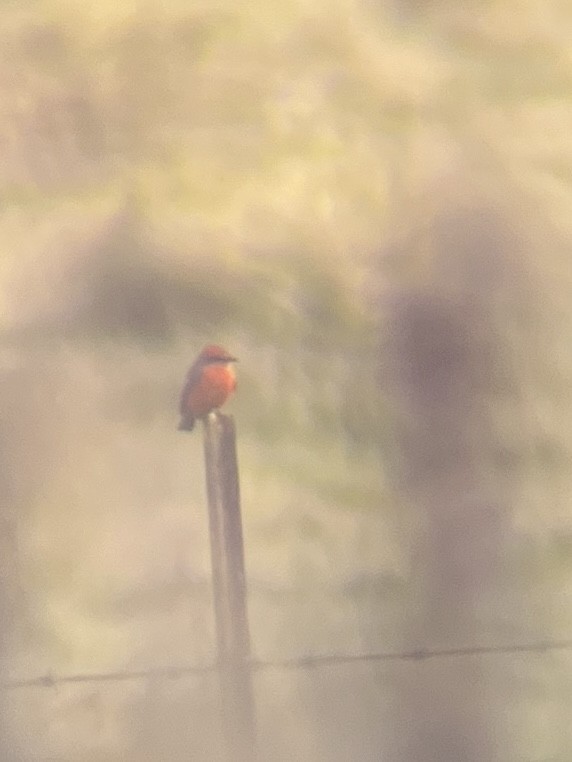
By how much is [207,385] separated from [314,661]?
406mm

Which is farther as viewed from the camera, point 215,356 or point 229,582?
point 215,356

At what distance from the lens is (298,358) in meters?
1.41

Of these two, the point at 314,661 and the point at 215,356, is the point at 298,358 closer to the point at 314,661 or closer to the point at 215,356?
the point at 215,356

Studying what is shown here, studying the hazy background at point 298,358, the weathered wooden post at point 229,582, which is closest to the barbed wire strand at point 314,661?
the hazy background at point 298,358

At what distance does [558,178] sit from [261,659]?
808mm

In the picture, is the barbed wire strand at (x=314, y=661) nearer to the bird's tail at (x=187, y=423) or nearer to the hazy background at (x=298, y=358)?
the hazy background at (x=298, y=358)

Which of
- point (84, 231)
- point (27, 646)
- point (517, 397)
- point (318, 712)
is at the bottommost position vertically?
point (318, 712)

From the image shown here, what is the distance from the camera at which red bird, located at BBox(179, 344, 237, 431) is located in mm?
1346

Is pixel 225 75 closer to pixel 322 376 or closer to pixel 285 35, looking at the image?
pixel 285 35

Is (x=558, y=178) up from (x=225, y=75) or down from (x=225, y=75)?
down

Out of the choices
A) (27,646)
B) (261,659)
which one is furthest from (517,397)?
(27,646)

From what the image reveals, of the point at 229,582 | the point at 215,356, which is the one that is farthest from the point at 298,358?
the point at 229,582

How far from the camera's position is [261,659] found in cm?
131

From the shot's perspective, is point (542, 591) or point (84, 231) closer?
point (542, 591)
